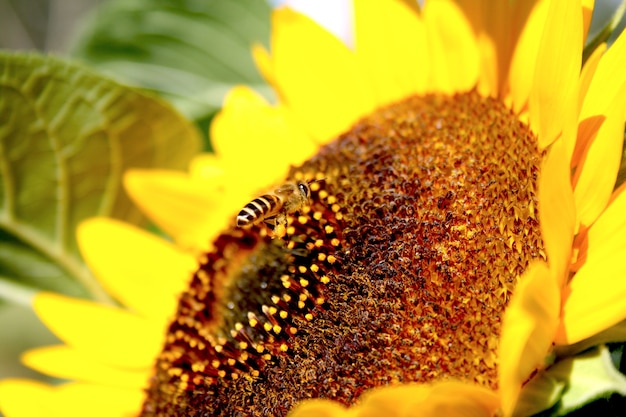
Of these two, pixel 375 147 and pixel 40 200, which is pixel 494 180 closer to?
pixel 375 147

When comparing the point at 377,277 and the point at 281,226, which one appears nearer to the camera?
the point at 377,277

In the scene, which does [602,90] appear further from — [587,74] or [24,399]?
[24,399]

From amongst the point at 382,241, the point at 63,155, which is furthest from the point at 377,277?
the point at 63,155

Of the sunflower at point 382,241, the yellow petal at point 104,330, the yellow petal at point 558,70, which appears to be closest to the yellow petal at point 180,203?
the sunflower at point 382,241

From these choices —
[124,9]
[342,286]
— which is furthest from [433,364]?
[124,9]

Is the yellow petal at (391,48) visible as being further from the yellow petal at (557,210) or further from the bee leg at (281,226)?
the yellow petal at (557,210)

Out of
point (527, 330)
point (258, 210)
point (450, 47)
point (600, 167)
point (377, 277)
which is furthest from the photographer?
point (450, 47)
